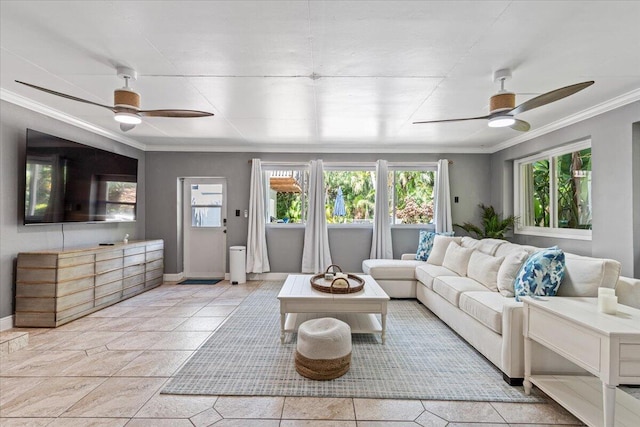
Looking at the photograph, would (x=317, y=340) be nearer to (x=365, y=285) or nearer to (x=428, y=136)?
(x=365, y=285)

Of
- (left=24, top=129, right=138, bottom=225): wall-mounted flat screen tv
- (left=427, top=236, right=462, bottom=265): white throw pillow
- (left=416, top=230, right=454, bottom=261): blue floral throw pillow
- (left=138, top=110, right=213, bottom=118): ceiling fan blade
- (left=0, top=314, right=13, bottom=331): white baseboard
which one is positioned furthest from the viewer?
(left=416, top=230, right=454, bottom=261): blue floral throw pillow

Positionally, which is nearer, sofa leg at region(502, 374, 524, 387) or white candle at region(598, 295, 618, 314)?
white candle at region(598, 295, 618, 314)

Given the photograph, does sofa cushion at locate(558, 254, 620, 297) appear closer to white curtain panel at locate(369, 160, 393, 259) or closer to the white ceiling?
the white ceiling

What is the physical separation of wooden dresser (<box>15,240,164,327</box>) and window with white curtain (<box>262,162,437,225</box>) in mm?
2506

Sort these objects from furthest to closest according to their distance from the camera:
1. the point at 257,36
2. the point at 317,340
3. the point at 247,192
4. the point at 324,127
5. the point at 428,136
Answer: the point at 247,192 < the point at 428,136 < the point at 324,127 < the point at 317,340 < the point at 257,36

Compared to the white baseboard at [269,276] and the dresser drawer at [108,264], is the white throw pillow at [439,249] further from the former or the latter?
the dresser drawer at [108,264]

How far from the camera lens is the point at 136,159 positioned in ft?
16.3

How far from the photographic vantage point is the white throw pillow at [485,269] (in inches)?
121

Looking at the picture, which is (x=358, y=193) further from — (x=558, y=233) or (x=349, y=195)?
(x=558, y=233)

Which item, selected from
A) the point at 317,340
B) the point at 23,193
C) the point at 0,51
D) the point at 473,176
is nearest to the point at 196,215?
the point at 23,193

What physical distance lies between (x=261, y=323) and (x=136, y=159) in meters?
3.54

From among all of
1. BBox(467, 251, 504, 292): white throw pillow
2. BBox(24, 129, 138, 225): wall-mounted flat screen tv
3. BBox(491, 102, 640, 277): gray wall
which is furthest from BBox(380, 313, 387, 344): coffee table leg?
BBox(24, 129, 138, 225): wall-mounted flat screen tv

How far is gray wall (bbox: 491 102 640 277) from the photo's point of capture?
3.00 metres

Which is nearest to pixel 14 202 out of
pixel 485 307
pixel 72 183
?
pixel 72 183
